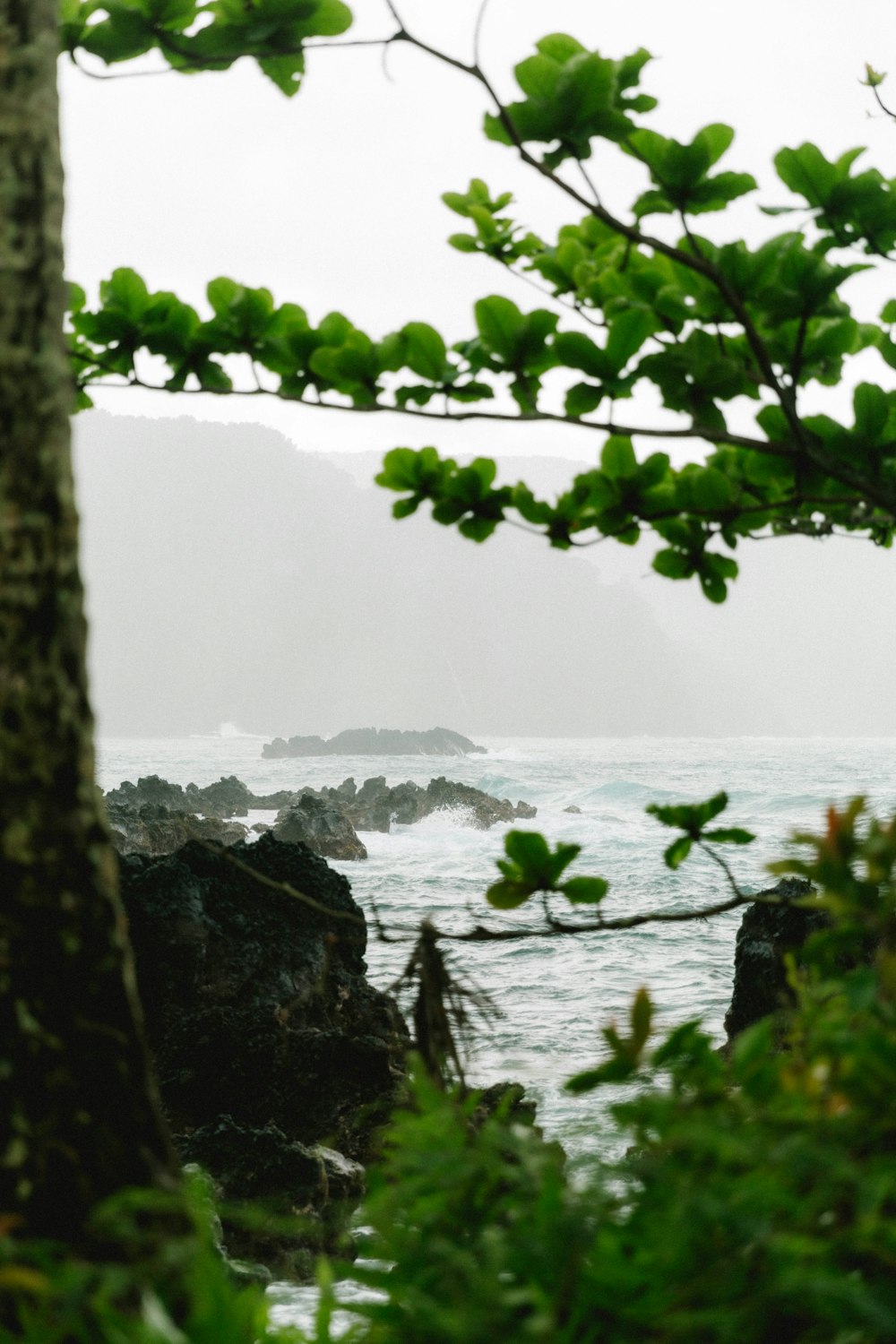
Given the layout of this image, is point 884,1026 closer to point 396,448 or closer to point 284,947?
point 396,448

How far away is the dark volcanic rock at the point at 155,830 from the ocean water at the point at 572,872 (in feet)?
10.1

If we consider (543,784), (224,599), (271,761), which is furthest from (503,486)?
(224,599)

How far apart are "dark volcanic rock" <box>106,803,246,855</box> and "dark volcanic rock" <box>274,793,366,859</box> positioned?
1.38m

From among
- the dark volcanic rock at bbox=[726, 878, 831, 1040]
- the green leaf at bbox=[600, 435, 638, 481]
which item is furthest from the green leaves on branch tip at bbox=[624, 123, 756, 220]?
the dark volcanic rock at bbox=[726, 878, 831, 1040]

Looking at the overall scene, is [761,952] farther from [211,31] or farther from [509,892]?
[211,31]

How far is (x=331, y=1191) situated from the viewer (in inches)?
195

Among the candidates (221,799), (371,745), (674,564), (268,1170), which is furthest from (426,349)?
(371,745)

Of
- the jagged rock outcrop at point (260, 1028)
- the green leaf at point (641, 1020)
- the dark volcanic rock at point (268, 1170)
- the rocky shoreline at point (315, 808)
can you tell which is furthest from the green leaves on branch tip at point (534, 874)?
the rocky shoreline at point (315, 808)

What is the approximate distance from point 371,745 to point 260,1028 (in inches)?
3128

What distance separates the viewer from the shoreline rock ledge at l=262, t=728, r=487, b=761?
85.0 metres

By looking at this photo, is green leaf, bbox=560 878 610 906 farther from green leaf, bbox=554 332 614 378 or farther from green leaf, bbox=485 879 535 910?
green leaf, bbox=554 332 614 378

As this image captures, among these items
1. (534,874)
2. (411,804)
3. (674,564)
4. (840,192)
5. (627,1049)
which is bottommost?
(411,804)

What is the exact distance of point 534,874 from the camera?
1636 millimetres

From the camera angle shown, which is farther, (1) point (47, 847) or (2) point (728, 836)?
(2) point (728, 836)
